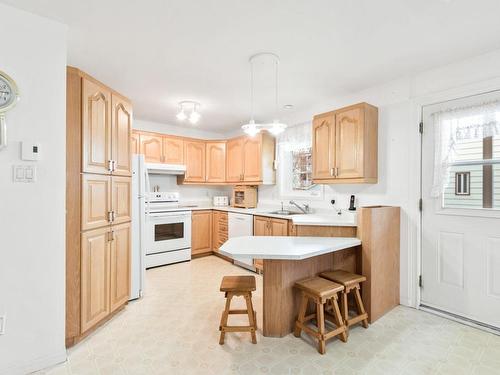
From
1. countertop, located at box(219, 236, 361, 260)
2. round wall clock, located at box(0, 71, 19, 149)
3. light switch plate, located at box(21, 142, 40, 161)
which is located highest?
round wall clock, located at box(0, 71, 19, 149)

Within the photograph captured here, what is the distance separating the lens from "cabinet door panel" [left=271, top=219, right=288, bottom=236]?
3.42 m

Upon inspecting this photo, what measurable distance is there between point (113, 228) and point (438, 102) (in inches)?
131

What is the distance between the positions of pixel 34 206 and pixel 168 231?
2.49 metres

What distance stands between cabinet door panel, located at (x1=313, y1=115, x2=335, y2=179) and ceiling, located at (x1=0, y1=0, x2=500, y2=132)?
406mm

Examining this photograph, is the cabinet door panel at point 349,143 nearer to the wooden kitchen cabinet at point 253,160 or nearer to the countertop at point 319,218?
the countertop at point 319,218

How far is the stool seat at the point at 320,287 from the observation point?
197cm

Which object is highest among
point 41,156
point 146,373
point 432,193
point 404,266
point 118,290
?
point 41,156

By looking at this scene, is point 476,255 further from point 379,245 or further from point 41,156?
point 41,156

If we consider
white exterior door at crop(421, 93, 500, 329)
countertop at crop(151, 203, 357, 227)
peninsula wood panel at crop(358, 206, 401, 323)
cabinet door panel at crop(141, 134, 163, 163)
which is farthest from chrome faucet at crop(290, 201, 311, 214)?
cabinet door panel at crop(141, 134, 163, 163)

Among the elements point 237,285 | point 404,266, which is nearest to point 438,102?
point 404,266

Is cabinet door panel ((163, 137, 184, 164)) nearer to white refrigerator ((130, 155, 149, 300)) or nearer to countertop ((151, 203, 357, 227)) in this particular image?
countertop ((151, 203, 357, 227))

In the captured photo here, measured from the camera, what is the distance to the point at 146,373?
172 cm

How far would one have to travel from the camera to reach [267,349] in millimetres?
1979

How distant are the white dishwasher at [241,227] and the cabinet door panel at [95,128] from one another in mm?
2170
